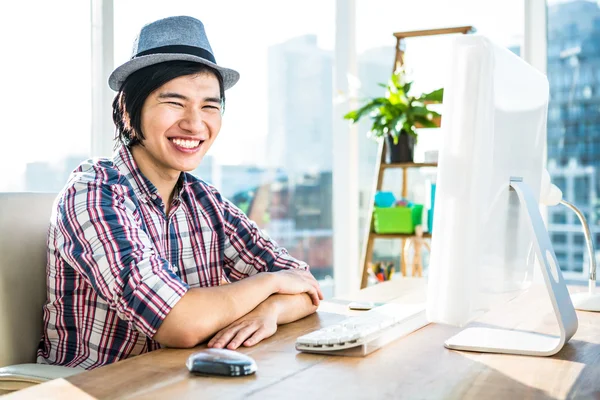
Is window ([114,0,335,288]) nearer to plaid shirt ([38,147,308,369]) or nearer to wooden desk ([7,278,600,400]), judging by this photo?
plaid shirt ([38,147,308,369])

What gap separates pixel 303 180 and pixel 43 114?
5.83 feet

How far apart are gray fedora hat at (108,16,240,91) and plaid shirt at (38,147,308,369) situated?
7.9 inches

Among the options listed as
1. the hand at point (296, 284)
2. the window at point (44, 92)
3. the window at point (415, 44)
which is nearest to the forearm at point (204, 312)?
the hand at point (296, 284)

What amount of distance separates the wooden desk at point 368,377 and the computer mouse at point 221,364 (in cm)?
2

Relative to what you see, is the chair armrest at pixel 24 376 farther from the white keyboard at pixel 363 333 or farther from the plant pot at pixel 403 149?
the plant pot at pixel 403 149

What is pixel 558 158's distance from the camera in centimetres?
394

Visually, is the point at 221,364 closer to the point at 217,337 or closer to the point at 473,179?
the point at 217,337

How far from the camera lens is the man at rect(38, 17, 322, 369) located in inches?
49.4

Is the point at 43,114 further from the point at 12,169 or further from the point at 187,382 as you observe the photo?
the point at 187,382

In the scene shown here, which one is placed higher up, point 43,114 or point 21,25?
point 21,25

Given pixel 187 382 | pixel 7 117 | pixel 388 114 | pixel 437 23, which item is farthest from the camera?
pixel 437 23

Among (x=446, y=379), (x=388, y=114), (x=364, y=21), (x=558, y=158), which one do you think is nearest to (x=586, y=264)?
(x=558, y=158)

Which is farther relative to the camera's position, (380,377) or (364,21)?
(364,21)

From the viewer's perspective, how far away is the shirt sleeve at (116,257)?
1.23 meters
